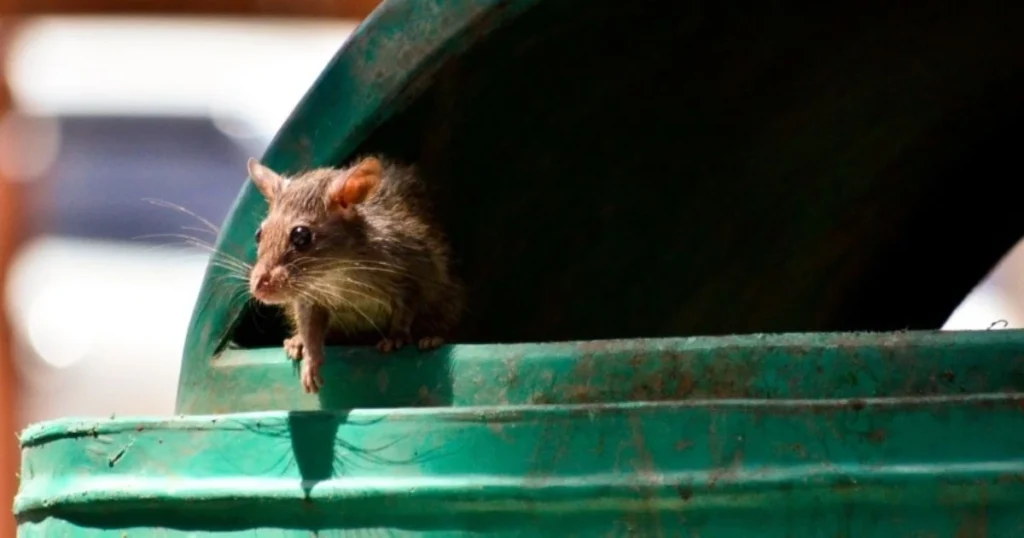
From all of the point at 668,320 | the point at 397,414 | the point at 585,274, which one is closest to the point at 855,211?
the point at 668,320

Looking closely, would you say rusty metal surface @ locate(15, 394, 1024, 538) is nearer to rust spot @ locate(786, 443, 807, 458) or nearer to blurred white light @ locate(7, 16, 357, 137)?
rust spot @ locate(786, 443, 807, 458)

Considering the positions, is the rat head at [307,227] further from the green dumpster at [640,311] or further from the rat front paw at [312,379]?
the rat front paw at [312,379]

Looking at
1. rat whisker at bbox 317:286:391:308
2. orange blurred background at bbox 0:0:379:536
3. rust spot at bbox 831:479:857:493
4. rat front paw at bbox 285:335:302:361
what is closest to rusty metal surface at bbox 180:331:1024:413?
rust spot at bbox 831:479:857:493

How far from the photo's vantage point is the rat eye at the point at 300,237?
1.68 m

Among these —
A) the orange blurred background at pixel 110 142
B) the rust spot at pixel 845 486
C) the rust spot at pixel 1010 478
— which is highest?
the rust spot at pixel 1010 478

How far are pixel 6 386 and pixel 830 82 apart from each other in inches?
91.3

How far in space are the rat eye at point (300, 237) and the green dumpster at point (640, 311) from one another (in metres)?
0.13

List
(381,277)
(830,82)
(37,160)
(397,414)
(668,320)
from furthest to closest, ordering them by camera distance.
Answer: (37,160) < (668,320) < (830,82) < (381,277) < (397,414)

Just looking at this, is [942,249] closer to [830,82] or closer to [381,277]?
[830,82]

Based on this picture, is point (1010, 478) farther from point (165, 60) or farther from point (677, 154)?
point (165, 60)

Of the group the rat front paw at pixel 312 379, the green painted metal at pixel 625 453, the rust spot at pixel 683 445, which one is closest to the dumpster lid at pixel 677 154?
the rat front paw at pixel 312 379

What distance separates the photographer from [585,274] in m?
2.14

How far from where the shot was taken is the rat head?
1.55 metres

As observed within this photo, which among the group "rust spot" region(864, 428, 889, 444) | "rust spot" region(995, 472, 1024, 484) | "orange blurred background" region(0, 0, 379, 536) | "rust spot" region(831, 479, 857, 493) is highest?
"rust spot" region(995, 472, 1024, 484)
